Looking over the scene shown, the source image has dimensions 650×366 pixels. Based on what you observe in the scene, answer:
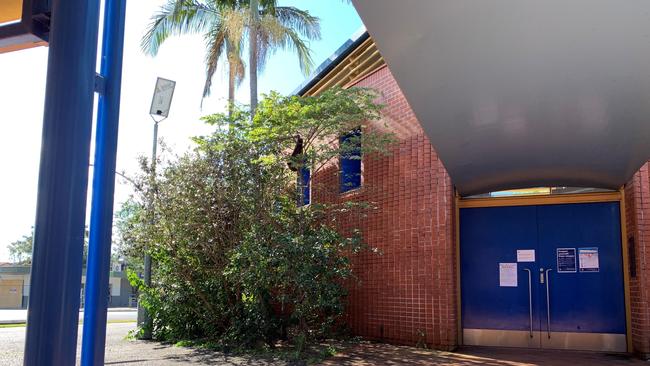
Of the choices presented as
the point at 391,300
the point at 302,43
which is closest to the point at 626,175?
the point at 391,300

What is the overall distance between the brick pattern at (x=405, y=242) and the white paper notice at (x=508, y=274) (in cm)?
84

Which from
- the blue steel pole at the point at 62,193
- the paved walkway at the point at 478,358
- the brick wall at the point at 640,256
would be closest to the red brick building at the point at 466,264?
the brick wall at the point at 640,256

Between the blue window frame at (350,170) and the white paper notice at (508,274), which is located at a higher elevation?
→ the blue window frame at (350,170)

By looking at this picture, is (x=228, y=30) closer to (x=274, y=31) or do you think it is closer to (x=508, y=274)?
(x=274, y=31)

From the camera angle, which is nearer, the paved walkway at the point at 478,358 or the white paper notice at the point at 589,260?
the paved walkway at the point at 478,358

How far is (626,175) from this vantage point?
8859mm

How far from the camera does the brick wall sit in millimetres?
8586

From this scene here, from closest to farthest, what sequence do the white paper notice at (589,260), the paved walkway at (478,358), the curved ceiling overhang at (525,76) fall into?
the curved ceiling overhang at (525,76) < the paved walkway at (478,358) < the white paper notice at (589,260)

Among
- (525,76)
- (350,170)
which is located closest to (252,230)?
(350,170)

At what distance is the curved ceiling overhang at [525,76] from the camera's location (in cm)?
469

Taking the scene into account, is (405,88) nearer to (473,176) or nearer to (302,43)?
(473,176)

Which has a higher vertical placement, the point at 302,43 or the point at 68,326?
the point at 302,43

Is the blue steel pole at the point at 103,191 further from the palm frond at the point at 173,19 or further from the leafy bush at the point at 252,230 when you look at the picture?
the palm frond at the point at 173,19

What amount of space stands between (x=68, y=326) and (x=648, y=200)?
8.80 m
